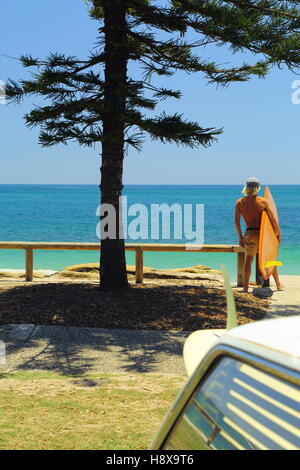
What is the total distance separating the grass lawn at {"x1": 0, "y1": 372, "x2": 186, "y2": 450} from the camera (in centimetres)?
462

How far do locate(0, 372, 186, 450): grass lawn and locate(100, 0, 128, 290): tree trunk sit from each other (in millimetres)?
4210

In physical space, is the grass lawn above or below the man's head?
below

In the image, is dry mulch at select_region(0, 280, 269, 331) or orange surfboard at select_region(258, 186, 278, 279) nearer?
dry mulch at select_region(0, 280, 269, 331)

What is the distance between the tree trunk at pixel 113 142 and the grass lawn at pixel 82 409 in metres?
4.21

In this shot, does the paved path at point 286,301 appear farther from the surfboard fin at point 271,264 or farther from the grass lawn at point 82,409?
the grass lawn at point 82,409

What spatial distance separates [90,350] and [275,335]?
5.72 meters

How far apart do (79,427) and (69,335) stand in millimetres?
3159

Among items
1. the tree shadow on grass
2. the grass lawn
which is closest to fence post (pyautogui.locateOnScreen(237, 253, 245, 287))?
the tree shadow on grass

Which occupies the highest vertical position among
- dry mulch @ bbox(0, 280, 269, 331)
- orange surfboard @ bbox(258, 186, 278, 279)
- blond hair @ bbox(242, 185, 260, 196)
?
blond hair @ bbox(242, 185, 260, 196)

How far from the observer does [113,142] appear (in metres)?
10.1

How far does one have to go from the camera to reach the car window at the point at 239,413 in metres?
1.76

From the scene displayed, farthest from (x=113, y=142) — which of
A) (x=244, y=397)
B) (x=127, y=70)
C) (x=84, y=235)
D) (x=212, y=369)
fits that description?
(x=84, y=235)

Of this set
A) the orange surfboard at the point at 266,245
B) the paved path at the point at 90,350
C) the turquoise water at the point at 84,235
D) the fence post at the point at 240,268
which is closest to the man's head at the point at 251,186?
the orange surfboard at the point at 266,245

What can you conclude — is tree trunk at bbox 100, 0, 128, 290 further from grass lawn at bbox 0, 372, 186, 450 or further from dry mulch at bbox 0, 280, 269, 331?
grass lawn at bbox 0, 372, 186, 450
